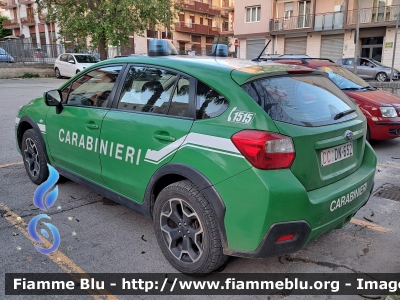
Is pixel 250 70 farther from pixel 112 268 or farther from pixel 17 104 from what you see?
pixel 17 104

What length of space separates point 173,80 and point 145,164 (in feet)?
2.43

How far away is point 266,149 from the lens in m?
2.32

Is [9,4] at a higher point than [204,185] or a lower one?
higher

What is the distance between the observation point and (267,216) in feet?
7.53

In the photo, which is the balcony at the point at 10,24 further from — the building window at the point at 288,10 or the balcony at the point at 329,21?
the balcony at the point at 329,21

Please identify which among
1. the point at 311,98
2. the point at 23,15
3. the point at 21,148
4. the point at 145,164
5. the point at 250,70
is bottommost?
the point at 21,148

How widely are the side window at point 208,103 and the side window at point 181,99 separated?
0.12 metres

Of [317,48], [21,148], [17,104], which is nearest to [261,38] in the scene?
[317,48]

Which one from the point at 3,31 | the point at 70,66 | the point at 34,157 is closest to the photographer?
the point at 34,157

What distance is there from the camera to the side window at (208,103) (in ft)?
8.59

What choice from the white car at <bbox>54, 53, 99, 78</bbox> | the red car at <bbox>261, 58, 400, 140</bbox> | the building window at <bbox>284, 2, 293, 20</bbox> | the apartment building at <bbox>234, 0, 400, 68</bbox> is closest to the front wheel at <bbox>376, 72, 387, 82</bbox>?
the apartment building at <bbox>234, 0, 400, 68</bbox>

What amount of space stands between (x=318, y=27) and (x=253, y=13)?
7326 mm

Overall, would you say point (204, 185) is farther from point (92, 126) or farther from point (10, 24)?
point (10, 24)

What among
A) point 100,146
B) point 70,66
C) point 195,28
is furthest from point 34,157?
point 195,28
